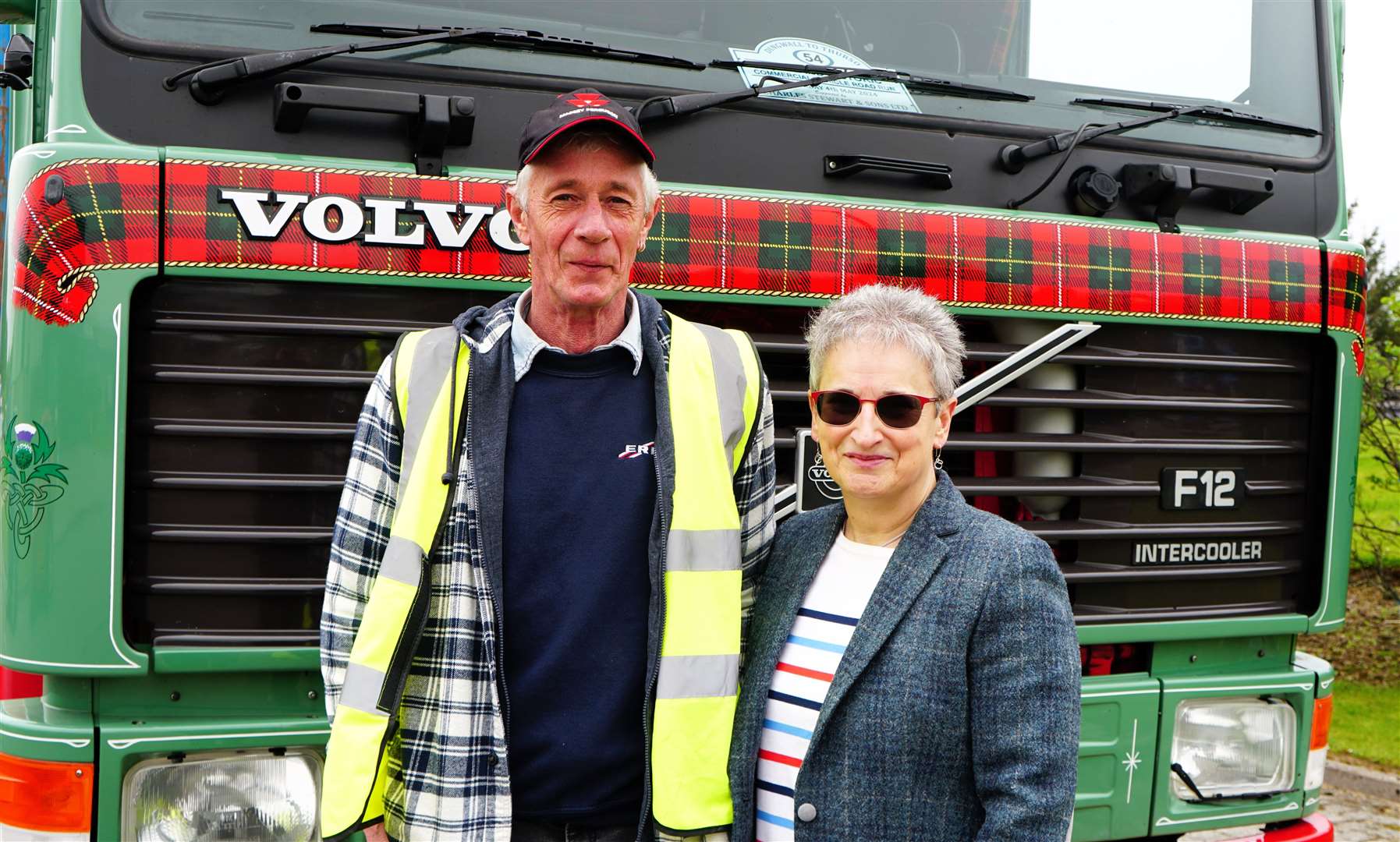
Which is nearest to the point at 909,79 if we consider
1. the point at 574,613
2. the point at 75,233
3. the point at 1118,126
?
the point at 1118,126

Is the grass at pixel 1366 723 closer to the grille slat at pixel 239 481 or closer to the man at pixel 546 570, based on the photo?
the man at pixel 546 570

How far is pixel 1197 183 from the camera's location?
10.3ft

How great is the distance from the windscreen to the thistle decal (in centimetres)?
79

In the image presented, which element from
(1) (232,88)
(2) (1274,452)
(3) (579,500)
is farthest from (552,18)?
(2) (1274,452)

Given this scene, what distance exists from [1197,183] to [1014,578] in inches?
65.4

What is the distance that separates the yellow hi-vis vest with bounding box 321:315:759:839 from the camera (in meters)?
1.95

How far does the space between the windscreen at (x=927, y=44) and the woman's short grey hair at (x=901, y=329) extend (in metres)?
0.95

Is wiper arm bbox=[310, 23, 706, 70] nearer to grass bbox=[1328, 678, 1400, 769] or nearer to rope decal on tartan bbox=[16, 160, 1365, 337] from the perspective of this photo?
rope decal on tartan bbox=[16, 160, 1365, 337]

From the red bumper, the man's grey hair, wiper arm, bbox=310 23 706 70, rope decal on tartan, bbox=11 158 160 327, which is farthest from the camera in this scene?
the red bumper

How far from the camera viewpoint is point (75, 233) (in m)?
2.38

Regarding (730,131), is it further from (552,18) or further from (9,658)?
(9,658)

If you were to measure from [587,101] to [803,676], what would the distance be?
0.96 m

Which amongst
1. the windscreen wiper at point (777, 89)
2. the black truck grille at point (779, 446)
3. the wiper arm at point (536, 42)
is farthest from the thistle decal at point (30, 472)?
the windscreen wiper at point (777, 89)

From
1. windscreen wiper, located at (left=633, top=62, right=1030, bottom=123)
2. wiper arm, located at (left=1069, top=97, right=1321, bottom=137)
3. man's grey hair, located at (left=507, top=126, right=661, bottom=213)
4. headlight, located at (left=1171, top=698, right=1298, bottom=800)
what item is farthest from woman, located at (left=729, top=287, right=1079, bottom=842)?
headlight, located at (left=1171, top=698, right=1298, bottom=800)
